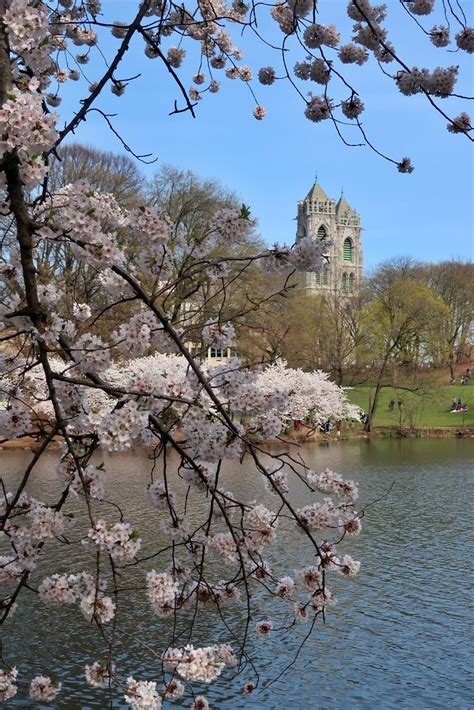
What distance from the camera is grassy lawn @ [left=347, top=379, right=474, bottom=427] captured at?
35219 mm

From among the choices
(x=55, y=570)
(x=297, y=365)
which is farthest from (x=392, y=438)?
(x=55, y=570)

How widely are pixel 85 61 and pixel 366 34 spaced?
2932 millimetres

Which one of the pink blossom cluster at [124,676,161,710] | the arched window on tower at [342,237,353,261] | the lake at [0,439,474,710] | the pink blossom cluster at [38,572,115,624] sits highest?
the arched window on tower at [342,237,353,261]

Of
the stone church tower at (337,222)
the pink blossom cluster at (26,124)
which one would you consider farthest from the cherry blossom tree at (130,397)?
the stone church tower at (337,222)

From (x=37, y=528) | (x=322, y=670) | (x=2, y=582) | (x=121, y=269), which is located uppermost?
(x=121, y=269)

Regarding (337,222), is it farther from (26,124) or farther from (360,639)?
(26,124)

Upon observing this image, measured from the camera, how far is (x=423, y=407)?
115ft

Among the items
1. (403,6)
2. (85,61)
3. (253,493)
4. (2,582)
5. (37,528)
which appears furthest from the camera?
(253,493)

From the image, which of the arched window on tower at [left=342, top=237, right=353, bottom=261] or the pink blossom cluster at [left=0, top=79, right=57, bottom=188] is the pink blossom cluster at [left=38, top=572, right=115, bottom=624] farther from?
the arched window on tower at [left=342, top=237, right=353, bottom=261]

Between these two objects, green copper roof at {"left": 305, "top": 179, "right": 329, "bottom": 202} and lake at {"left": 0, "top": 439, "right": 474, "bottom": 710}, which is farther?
green copper roof at {"left": 305, "top": 179, "right": 329, "bottom": 202}

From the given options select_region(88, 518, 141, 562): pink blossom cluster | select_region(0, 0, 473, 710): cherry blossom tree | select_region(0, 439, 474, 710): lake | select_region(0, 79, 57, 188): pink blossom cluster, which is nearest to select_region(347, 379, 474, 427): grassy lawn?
select_region(0, 439, 474, 710): lake

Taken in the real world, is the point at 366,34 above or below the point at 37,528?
above

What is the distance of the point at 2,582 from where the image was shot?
11.5 feet

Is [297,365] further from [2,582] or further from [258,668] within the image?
[2,582]
